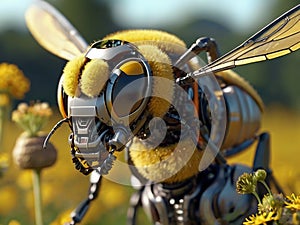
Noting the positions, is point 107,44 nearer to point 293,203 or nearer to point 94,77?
point 94,77

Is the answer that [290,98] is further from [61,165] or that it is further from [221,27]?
[61,165]

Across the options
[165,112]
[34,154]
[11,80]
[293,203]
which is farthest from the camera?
[11,80]

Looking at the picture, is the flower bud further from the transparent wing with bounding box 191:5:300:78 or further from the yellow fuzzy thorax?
the transparent wing with bounding box 191:5:300:78

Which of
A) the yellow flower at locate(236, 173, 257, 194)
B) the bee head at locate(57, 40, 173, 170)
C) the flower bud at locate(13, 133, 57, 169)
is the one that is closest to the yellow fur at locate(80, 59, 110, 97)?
the bee head at locate(57, 40, 173, 170)

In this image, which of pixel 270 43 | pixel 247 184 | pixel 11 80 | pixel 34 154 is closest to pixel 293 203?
pixel 247 184

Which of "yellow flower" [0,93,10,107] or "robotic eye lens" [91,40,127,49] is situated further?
"yellow flower" [0,93,10,107]

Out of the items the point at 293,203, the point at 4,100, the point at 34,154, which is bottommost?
the point at 293,203

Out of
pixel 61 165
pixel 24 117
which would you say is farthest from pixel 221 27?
pixel 24 117
